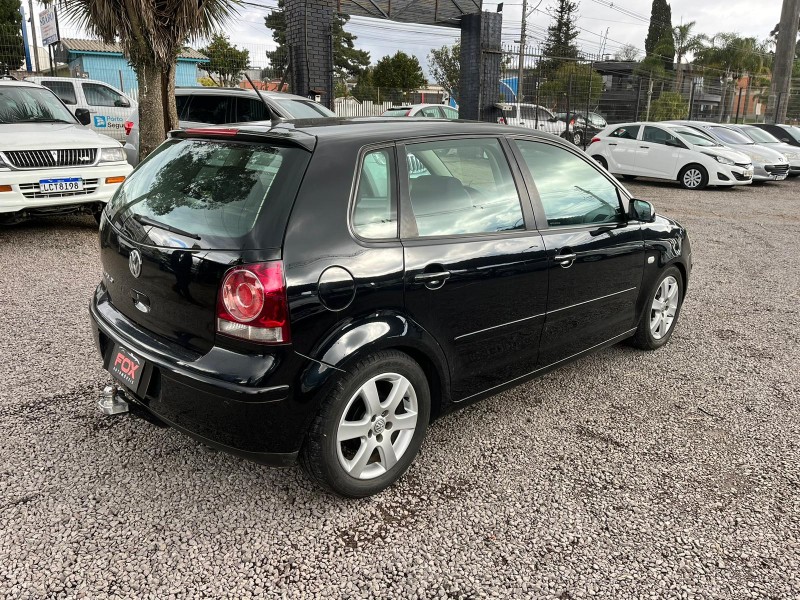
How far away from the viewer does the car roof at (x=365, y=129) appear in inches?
106

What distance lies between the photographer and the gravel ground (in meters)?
2.29

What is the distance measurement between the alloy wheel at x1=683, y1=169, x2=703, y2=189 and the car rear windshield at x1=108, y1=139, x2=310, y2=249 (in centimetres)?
1437

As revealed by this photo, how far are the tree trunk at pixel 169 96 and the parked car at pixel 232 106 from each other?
37 cm

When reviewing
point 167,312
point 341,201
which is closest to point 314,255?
point 341,201

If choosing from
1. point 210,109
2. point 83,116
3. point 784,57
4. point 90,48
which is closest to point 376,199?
point 83,116

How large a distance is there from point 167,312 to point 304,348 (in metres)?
0.63

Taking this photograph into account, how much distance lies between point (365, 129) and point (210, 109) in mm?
8738

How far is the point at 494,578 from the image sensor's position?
2.30 m

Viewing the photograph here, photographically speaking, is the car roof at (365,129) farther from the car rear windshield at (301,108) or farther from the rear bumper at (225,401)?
the car rear windshield at (301,108)

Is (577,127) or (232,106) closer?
(232,106)

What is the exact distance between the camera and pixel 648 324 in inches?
171

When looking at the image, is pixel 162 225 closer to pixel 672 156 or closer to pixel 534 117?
pixel 672 156

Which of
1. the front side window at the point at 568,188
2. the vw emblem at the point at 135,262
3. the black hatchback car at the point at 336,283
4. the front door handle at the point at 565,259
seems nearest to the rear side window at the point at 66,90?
the black hatchback car at the point at 336,283

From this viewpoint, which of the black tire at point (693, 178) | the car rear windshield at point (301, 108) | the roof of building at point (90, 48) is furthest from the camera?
the roof of building at point (90, 48)
